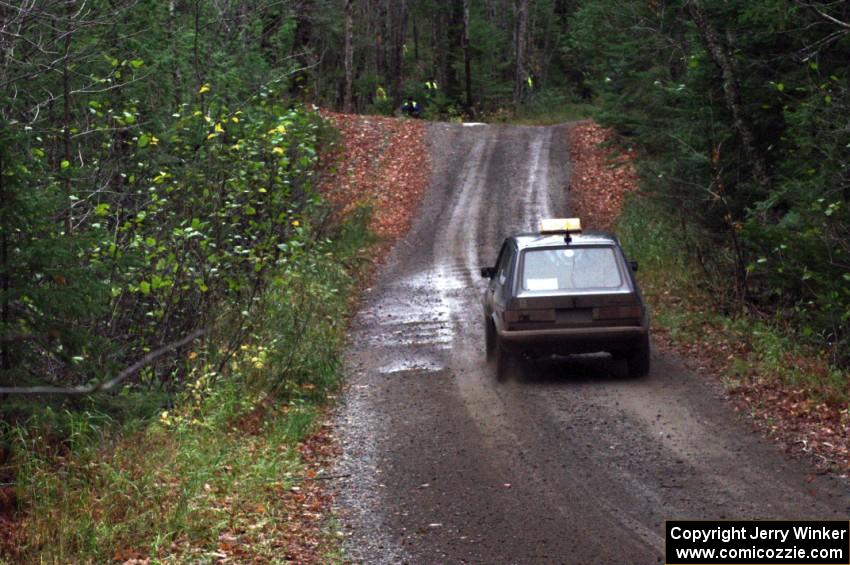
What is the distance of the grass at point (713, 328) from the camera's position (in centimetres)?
1233

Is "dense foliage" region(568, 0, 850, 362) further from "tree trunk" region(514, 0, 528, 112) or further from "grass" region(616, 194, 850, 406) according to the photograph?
"tree trunk" region(514, 0, 528, 112)

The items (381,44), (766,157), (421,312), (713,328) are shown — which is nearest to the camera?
(713,328)

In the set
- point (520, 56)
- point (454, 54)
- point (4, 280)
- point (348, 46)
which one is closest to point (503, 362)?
point (4, 280)

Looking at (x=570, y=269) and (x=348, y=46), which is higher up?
(x=348, y=46)

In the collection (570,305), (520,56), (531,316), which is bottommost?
(531,316)

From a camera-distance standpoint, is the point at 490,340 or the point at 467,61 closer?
the point at 490,340

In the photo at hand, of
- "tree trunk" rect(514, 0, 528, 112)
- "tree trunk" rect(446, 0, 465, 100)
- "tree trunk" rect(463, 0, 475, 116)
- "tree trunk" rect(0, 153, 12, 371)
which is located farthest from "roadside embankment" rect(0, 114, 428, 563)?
"tree trunk" rect(446, 0, 465, 100)

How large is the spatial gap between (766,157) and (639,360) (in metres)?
5.45

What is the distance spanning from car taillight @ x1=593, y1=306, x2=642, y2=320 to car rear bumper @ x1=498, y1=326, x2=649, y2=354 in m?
0.13

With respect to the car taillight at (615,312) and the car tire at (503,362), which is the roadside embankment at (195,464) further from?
the car taillight at (615,312)

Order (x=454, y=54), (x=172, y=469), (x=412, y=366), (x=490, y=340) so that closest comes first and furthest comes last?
1. (x=172, y=469)
2. (x=490, y=340)
3. (x=412, y=366)
4. (x=454, y=54)

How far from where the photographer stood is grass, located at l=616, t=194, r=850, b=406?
12.3m

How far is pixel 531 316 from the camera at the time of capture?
42.4 ft

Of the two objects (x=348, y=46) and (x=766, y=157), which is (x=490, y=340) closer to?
(x=766, y=157)
